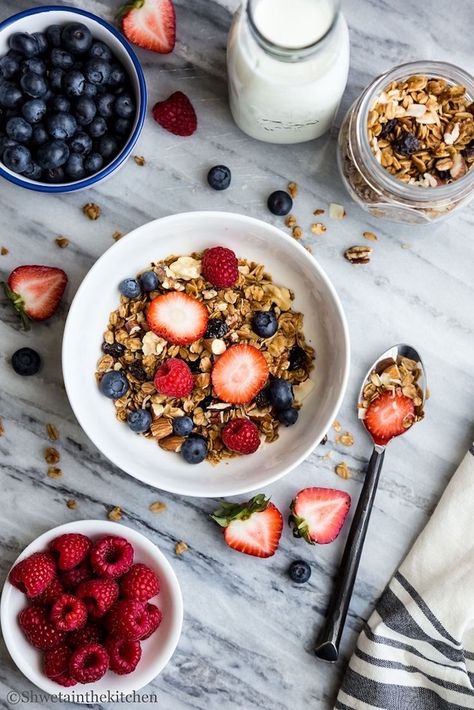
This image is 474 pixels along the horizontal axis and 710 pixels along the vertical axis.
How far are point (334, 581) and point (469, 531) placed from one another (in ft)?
0.71

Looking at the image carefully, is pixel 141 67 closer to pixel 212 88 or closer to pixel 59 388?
pixel 212 88

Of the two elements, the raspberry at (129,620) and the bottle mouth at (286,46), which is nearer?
the bottle mouth at (286,46)

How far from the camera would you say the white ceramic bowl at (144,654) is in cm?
117

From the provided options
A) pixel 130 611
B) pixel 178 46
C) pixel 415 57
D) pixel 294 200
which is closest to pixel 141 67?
pixel 178 46

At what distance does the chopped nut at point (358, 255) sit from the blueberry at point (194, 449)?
354 mm

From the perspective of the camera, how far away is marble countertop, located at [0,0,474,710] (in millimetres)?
1249

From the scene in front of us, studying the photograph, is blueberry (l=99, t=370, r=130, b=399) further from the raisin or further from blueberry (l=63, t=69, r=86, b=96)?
blueberry (l=63, t=69, r=86, b=96)

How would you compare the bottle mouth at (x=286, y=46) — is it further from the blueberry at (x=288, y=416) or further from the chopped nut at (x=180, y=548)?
the chopped nut at (x=180, y=548)

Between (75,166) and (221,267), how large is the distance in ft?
0.81

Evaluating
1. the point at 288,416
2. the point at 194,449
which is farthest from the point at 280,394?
the point at 194,449

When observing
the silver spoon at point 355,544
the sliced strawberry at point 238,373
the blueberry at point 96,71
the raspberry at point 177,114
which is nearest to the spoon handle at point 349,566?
the silver spoon at point 355,544

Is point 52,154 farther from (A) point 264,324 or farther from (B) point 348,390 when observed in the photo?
(B) point 348,390

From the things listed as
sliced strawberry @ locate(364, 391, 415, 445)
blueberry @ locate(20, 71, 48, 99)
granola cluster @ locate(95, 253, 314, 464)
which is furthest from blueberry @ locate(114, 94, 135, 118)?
sliced strawberry @ locate(364, 391, 415, 445)

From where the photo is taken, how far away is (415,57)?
1271 mm
